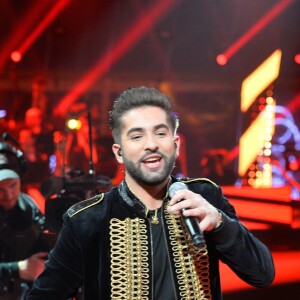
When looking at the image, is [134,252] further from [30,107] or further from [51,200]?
[30,107]

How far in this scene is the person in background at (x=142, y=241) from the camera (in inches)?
52.6

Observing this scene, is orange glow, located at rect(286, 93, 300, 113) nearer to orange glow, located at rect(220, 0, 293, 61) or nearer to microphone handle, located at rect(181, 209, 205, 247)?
orange glow, located at rect(220, 0, 293, 61)

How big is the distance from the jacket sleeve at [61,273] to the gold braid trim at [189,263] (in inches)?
10.3

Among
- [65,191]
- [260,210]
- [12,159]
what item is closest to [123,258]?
[65,191]

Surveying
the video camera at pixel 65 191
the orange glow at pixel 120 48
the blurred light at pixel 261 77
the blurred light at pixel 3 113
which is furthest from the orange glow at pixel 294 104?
the video camera at pixel 65 191

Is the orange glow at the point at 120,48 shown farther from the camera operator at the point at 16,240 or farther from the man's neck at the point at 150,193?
the man's neck at the point at 150,193

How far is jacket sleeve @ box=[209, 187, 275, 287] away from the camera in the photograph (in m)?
1.25

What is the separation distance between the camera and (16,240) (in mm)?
3420

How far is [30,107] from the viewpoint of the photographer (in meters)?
4.71

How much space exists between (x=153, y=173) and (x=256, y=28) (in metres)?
4.78

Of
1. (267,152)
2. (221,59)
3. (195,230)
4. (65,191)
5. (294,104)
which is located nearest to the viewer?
(195,230)

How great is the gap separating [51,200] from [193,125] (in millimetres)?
3750

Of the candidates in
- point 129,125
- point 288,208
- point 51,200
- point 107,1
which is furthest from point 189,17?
point 129,125

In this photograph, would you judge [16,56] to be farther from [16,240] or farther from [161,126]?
[161,126]
